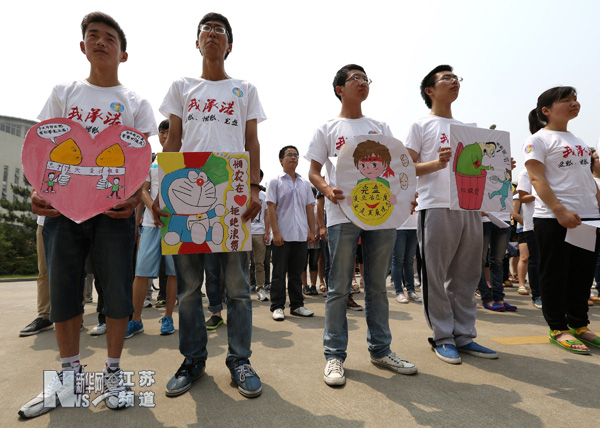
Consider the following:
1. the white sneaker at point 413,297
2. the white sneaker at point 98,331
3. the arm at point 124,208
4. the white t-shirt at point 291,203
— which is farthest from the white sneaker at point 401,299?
the arm at point 124,208

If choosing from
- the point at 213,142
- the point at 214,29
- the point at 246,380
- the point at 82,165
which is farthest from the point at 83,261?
the point at 214,29

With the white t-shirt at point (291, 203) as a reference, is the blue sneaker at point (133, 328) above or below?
below

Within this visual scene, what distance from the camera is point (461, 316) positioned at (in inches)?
113

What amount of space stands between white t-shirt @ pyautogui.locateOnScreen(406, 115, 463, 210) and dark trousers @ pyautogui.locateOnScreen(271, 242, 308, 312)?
2.10m

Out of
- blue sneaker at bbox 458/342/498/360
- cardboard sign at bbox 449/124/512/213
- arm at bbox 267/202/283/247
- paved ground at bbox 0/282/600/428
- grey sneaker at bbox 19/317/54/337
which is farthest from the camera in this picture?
arm at bbox 267/202/283/247

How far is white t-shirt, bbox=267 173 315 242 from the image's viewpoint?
4.66 meters

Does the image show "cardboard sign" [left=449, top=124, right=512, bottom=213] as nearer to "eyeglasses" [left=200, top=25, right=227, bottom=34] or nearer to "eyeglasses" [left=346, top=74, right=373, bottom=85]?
"eyeglasses" [left=346, top=74, right=373, bottom=85]

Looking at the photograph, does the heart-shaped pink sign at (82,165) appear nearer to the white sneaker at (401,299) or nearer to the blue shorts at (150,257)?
the blue shorts at (150,257)

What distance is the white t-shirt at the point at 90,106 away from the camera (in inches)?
82.4

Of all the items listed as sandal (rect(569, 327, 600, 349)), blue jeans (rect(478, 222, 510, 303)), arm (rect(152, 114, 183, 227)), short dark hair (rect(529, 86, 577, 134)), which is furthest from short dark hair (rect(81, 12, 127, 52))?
blue jeans (rect(478, 222, 510, 303))

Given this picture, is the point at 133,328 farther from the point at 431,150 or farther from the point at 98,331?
the point at 431,150

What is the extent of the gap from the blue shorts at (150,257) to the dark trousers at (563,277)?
11.4 ft

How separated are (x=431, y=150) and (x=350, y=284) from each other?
134 cm

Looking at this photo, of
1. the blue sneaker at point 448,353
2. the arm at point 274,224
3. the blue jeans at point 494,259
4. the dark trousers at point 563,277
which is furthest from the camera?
the blue jeans at point 494,259
